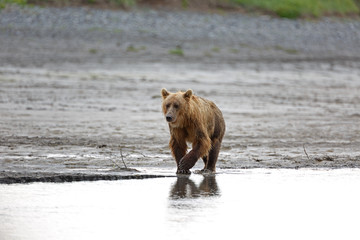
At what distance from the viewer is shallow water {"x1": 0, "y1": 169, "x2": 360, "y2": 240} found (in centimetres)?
660

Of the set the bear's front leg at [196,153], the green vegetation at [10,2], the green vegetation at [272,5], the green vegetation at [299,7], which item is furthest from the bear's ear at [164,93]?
the green vegetation at [299,7]

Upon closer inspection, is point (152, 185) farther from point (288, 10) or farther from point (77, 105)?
point (288, 10)

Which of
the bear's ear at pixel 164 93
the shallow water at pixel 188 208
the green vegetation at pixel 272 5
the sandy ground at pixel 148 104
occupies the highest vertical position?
the bear's ear at pixel 164 93

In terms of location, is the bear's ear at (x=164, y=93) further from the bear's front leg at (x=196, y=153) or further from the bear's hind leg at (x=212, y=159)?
the bear's hind leg at (x=212, y=159)

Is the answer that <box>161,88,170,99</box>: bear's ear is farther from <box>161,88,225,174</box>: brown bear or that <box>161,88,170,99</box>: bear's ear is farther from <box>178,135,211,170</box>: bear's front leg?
<box>178,135,211,170</box>: bear's front leg

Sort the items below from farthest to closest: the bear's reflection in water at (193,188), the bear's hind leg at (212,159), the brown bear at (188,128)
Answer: the bear's hind leg at (212,159)
the brown bear at (188,128)
the bear's reflection in water at (193,188)

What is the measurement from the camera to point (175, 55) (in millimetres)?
25781

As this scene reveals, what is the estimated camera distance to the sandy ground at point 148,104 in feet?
34.2

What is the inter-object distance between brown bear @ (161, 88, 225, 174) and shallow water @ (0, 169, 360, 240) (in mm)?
301

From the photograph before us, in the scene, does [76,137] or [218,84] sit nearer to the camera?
[76,137]

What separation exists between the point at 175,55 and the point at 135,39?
1.73m

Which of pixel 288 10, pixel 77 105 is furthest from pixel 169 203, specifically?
pixel 288 10

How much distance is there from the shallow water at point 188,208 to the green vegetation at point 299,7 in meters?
25.6

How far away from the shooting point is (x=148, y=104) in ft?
54.3
